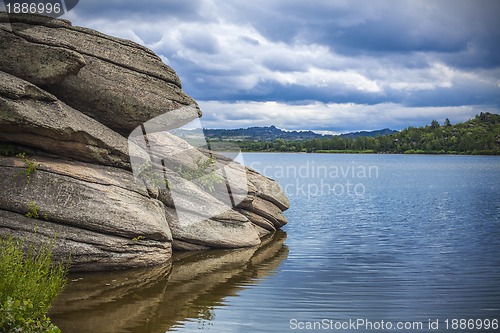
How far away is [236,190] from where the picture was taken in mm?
30422

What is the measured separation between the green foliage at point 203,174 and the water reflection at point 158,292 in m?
4.09

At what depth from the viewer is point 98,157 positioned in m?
23.6

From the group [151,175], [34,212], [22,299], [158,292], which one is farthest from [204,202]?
[22,299]

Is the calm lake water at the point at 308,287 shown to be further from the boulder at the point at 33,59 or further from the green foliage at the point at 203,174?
the boulder at the point at 33,59

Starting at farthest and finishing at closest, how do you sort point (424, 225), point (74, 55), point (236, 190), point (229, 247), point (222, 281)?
point (424, 225) < point (236, 190) < point (229, 247) < point (74, 55) < point (222, 281)

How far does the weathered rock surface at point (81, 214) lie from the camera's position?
20.6 meters

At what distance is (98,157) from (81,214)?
3.42 m

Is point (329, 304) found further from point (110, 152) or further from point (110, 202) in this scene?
point (110, 152)

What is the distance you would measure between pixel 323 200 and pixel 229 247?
31434 millimetres

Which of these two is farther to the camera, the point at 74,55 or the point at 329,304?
the point at 74,55

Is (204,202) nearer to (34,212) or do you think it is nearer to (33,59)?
(34,212)

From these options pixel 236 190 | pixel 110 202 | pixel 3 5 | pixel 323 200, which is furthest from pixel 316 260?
pixel 323 200

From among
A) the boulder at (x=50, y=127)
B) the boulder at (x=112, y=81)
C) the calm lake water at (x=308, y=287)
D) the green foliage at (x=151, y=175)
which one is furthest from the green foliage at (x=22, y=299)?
the boulder at (x=112, y=81)

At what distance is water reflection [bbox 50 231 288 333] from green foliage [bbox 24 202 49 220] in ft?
8.64
